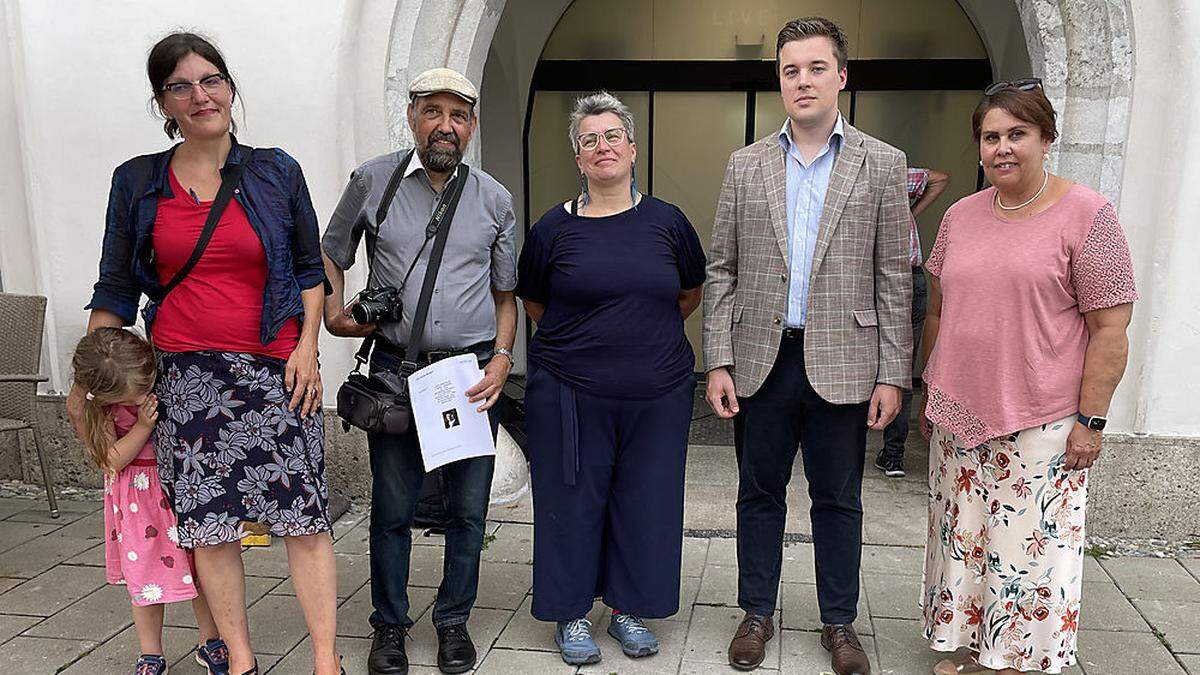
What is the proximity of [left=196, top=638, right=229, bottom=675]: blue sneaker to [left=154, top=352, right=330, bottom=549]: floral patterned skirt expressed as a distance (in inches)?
21.2

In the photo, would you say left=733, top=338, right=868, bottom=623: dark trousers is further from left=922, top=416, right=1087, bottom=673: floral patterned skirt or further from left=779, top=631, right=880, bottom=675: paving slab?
left=922, top=416, right=1087, bottom=673: floral patterned skirt

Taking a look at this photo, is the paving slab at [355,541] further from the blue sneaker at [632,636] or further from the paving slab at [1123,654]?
the paving slab at [1123,654]

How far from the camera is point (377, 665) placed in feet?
9.99

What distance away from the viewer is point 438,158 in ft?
9.26

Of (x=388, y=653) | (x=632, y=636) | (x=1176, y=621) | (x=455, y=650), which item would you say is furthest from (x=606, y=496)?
(x=1176, y=621)

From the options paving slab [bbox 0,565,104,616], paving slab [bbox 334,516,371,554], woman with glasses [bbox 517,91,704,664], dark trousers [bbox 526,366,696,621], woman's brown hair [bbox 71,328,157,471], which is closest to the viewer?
woman's brown hair [bbox 71,328,157,471]

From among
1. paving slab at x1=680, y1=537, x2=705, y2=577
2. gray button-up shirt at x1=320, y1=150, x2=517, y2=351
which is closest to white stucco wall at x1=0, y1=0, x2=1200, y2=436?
gray button-up shirt at x1=320, y1=150, x2=517, y2=351

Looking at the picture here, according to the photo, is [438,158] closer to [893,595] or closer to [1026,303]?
[1026,303]

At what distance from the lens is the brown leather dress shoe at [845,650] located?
3.02 meters

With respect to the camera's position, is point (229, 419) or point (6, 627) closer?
point (229, 419)

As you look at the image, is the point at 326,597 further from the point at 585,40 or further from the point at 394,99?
the point at 585,40

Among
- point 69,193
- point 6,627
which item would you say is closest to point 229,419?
point 6,627

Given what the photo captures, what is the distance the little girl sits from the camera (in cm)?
264

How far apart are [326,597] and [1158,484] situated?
3.66 m
